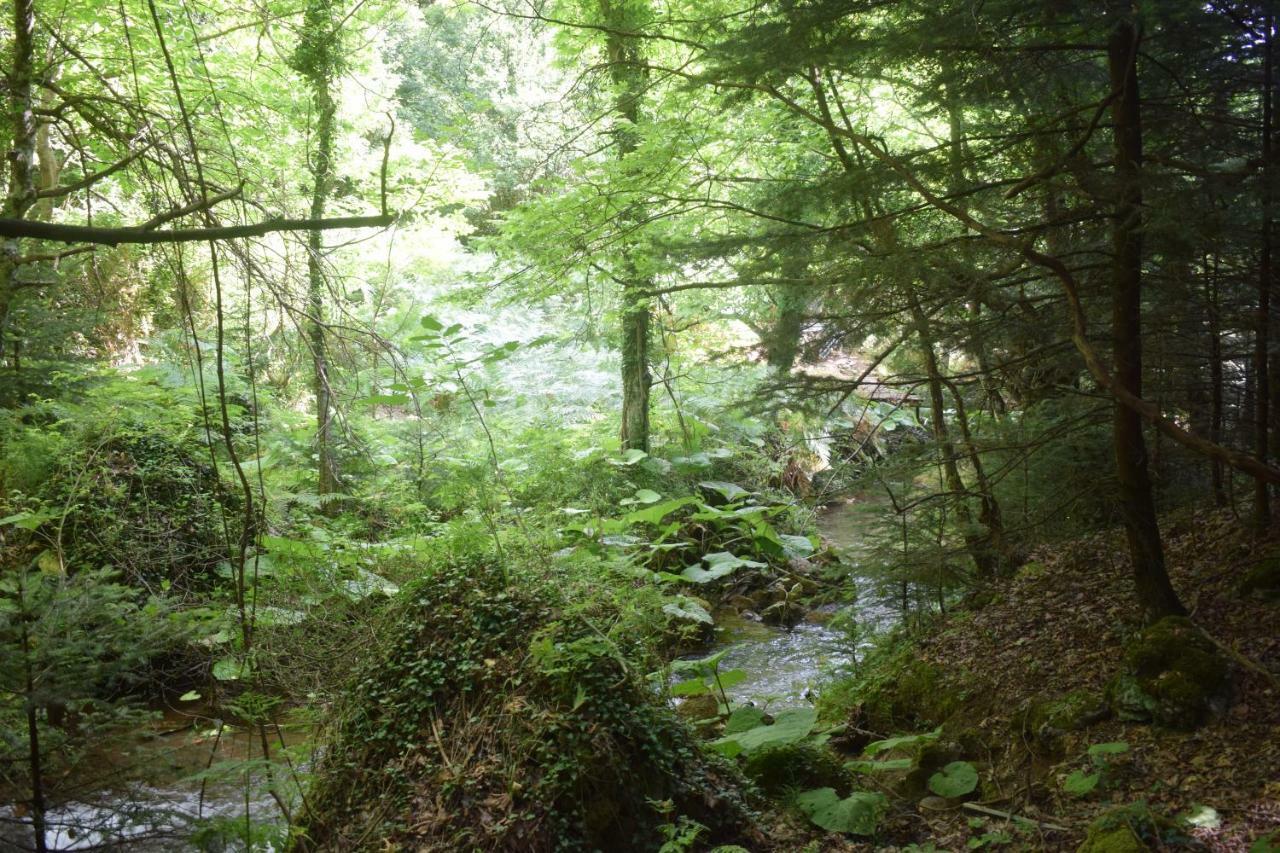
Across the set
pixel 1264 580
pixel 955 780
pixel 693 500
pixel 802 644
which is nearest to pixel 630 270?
pixel 693 500

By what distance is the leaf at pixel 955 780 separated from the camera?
4363 millimetres

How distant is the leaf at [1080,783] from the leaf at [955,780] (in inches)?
19.1

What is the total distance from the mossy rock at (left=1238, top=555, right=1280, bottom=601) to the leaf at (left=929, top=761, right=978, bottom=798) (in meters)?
1.82

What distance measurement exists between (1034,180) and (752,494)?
683 cm

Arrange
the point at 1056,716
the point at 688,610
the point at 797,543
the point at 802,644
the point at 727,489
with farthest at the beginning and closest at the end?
the point at 727,489
the point at 797,543
the point at 802,644
the point at 688,610
the point at 1056,716

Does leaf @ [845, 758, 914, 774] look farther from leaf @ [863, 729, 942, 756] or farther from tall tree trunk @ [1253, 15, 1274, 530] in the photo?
Answer: tall tree trunk @ [1253, 15, 1274, 530]

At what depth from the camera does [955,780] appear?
4465 mm

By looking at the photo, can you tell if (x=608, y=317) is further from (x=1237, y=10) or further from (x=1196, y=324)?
(x=1237, y=10)

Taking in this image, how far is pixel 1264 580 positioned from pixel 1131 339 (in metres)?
1.62

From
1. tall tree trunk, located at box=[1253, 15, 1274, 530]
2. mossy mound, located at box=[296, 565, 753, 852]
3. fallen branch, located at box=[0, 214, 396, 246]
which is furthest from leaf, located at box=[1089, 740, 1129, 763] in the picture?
fallen branch, located at box=[0, 214, 396, 246]

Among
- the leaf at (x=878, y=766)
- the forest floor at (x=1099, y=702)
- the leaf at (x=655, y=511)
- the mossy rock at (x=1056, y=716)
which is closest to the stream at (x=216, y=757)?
the forest floor at (x=1099, y=702)

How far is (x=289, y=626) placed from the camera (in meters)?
6.45

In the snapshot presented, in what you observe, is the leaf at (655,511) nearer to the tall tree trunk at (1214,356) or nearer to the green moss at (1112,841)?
the tall tree trunk at (1214,356)

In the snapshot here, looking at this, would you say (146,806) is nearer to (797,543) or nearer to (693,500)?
(693,500)
